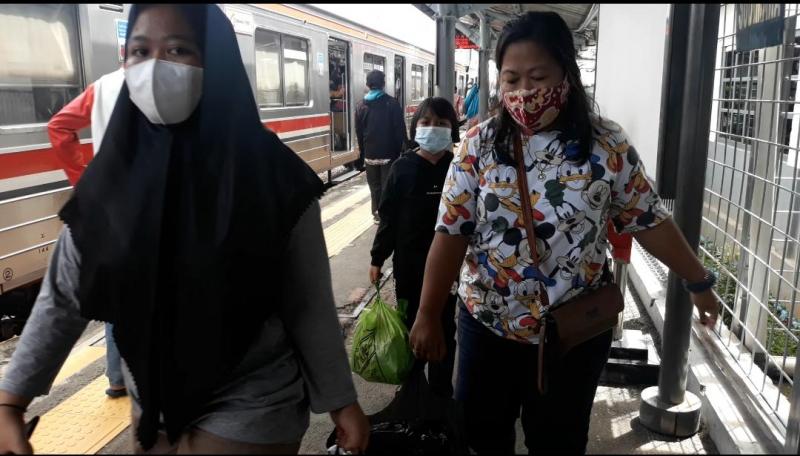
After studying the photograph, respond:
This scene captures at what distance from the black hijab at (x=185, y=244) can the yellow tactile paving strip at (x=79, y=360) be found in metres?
2.69

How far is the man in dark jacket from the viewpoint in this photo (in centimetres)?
718

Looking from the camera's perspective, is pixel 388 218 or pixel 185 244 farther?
pixel 388 218

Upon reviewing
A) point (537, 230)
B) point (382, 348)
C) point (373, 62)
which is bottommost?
point (382, 348)

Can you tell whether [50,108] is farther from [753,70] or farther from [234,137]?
[753,70]

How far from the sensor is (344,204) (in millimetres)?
8891

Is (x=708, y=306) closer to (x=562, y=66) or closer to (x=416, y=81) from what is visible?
(x=562, y=66)

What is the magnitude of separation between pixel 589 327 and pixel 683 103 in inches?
48.5

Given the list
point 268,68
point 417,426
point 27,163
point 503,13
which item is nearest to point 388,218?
point 417,426

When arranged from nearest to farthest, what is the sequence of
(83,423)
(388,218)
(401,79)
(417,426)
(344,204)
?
1. (417,426)
2. (83,423)
3. (388,218)
4. (344,204)
5. (401,79)

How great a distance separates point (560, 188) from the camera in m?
1.68

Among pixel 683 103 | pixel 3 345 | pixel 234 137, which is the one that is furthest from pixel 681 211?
pixel 3 345

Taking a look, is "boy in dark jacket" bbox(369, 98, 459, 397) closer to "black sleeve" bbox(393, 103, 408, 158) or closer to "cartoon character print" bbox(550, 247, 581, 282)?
"cartoon character print" bbox(550, 247, 581, 282)

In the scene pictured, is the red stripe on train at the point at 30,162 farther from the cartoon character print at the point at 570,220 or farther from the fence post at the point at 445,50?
the cartoon character print at the point at 570,220

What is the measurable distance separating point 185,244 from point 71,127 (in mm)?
2251
